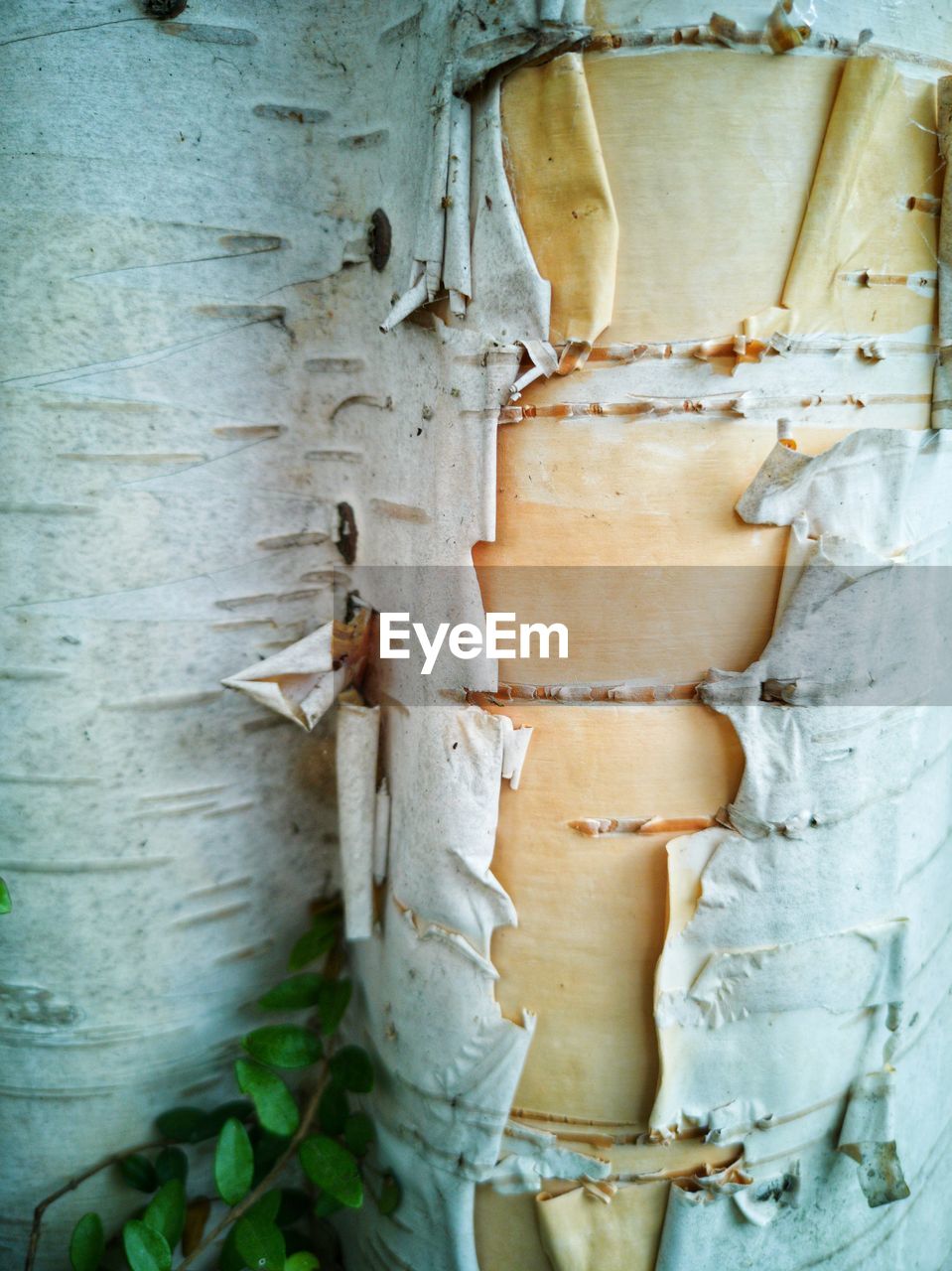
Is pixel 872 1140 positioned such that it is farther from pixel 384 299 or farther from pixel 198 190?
pixel 198 190

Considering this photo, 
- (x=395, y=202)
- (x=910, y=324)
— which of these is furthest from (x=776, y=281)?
(x=395, y=202)

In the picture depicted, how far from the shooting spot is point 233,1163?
3.05 feet

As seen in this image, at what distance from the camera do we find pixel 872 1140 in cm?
86

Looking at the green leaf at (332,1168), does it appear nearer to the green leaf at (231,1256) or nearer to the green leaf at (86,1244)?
the green leaf at (231,1256)

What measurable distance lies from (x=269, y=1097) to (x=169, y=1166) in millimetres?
190

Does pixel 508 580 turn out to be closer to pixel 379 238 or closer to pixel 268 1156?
pixel 379 238

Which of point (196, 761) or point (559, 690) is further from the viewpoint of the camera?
point (196, 761)

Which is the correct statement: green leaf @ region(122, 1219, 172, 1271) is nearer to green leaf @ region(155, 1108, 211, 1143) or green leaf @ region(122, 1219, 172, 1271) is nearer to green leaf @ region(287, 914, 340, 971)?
green leaf @ region(155, 1108, 211, 1143)

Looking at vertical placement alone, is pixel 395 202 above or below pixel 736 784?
above

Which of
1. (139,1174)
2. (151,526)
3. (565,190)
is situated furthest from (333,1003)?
(565,190)

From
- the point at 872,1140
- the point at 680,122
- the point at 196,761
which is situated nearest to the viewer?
the point at 680,122

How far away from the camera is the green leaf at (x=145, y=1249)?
89 centimetres

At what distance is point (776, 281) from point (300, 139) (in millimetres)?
523

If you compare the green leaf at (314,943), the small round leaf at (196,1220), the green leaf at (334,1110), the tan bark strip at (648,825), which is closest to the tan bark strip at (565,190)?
the tan bark strip at (648,825)
